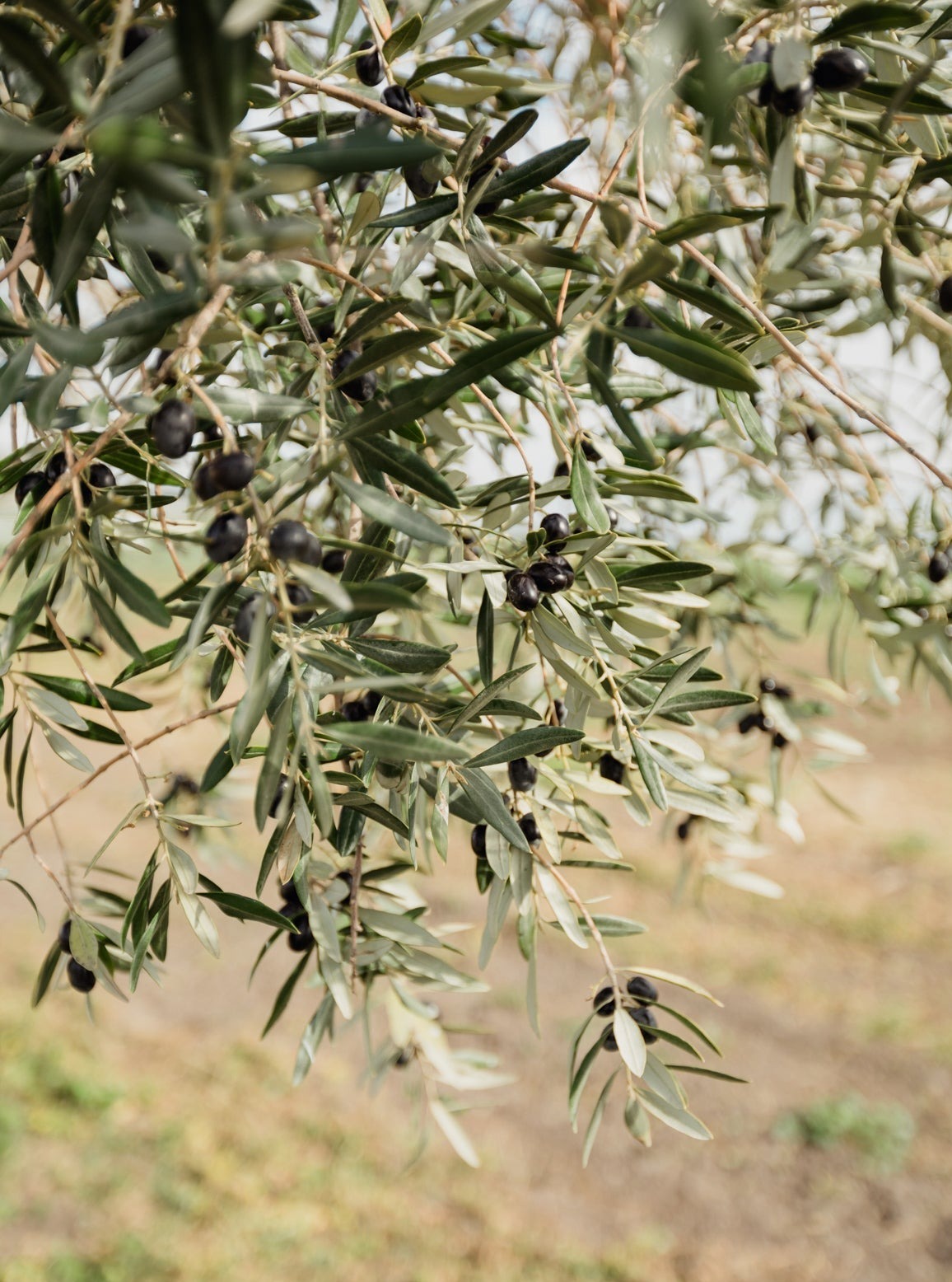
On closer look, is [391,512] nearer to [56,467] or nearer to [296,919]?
[56,467]

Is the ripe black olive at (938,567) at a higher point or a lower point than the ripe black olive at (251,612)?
lower

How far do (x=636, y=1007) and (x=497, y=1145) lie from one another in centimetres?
273

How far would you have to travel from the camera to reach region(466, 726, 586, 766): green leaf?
65 centimetres

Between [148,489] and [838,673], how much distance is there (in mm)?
900

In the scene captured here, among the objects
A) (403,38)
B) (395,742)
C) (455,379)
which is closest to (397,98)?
(403,38)

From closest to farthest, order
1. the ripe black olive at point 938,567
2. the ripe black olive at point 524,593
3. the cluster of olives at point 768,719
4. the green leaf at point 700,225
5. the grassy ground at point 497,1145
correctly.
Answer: the green leaf at point 700,225, the ripe black olive at point 524,593, the ripe black olive at point 938,567, the cluster of olives at point 768,719, the grassy ground at point 497,1145

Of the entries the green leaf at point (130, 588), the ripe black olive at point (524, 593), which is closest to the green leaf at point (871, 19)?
the ripe black olive at point (524, 593)

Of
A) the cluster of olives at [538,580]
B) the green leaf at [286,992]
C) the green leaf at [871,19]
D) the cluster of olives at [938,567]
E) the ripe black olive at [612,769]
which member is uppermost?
the green leaf at [871,19]

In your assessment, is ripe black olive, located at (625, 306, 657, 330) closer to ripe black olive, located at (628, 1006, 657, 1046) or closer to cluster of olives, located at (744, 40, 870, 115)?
cluster of olives, located at (744, 40, 870, 115)

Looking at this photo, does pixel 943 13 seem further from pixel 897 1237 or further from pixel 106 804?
pixel 106 804

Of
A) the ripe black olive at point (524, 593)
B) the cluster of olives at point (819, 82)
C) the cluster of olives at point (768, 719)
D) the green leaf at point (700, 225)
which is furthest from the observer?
the cluster of olives at point (768, 719)

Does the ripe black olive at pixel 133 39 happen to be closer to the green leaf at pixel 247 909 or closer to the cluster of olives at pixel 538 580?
the cluster of olives at pixel 538 580

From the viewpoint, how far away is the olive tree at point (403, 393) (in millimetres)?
432

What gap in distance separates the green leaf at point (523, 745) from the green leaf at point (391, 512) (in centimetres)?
21
